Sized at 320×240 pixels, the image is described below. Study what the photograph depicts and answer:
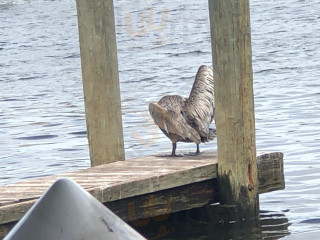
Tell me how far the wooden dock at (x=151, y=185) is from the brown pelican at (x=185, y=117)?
27 centimetres

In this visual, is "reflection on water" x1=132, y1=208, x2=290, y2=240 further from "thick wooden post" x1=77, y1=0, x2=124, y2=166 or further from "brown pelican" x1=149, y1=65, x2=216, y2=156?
"thick wooden post" x1=77, y1=0, x2=124, y2=166

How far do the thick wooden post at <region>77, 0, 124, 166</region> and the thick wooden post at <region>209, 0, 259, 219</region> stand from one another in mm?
955

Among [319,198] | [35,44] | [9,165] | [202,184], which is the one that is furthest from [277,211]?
[35,44]

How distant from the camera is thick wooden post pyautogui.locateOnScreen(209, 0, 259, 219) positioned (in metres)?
7.01

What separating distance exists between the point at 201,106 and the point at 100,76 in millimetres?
1048

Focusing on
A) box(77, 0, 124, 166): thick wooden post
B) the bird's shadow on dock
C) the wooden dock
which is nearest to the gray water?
the wooden dock

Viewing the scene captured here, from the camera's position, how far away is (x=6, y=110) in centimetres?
1642

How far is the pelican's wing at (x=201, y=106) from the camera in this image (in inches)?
323

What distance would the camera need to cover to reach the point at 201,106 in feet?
27.2

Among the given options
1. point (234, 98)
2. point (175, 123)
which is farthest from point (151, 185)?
point (175, 123)

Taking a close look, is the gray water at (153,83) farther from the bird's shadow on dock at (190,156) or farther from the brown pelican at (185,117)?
the brown pelican at (185,117)

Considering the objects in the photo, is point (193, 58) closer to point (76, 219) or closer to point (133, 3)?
point (133, 3)

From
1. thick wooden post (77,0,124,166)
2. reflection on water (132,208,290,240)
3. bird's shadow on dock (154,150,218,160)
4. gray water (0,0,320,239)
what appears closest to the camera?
thick wooden post (77,0,124,166)

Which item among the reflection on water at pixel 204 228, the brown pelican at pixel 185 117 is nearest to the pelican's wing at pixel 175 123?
the brown pelican at pixel 185 117
